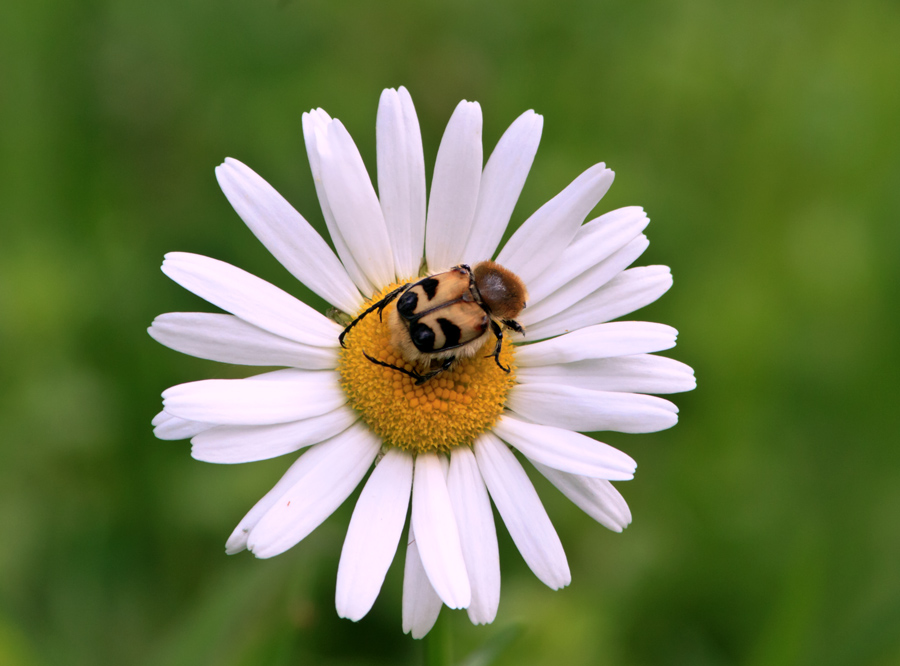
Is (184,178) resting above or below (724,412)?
above

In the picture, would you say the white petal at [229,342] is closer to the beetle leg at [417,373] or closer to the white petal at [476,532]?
the beetle leg at [417,373]

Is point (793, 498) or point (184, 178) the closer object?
point (793, 498)

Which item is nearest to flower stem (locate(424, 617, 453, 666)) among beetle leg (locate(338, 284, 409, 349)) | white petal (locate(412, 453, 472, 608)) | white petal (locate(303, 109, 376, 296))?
white petal (locate(412, 453, 472, 608))

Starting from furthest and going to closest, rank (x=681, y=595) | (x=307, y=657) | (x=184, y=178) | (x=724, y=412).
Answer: (x=184, y=178) → (x=724, y=412) → (x=681, y=595) → (x=307, y=657)

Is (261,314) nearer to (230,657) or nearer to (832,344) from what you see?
(230,657)

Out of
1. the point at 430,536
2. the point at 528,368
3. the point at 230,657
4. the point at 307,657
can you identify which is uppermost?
the point at 528,368

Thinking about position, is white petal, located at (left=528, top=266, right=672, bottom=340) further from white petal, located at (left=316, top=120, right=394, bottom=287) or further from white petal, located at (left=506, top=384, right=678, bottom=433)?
white petal, located at (left=316, top=120, right=394, bottom=287)

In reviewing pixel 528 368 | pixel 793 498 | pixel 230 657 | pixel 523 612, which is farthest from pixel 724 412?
pixel 230 657

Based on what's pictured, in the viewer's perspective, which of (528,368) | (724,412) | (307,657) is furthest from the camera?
(724,412)

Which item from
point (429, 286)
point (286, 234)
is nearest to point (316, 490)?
point (429, 286)
